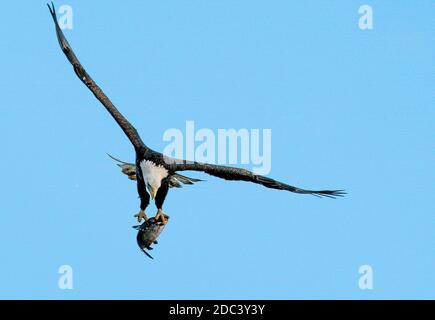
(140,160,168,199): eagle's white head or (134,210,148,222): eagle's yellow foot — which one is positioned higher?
(140,160,168,199): eagle's white head

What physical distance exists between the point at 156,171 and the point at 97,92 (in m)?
2.23

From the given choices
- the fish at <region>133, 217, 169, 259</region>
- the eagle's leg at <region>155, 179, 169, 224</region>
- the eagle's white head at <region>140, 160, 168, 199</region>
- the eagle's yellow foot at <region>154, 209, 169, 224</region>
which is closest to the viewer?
the fish at <region>133, 217, 169, 259</region>

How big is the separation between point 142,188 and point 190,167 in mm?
1125

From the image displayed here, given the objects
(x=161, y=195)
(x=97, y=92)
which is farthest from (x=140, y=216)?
(x=97, y=92)

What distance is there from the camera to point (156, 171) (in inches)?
1023

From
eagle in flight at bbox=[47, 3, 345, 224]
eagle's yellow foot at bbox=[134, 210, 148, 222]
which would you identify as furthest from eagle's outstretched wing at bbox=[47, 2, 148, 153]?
eagle's yellow foot at bbox=[134, 210, 148, 222]

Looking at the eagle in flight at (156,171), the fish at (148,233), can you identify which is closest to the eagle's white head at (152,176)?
the eagle in flight at (156,171)

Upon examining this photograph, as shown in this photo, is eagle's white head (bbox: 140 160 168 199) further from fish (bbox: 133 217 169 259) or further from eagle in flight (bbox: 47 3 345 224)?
fish (bbox: 133 217 169 259)

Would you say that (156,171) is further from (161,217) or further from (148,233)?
(148,233)

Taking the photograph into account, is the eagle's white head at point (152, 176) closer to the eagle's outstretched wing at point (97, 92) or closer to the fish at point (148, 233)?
the eagle's outstretched wing at point (97, 92)

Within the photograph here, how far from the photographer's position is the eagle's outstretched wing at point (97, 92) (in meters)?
26.6

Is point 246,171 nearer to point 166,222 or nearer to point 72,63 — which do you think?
point 166,222

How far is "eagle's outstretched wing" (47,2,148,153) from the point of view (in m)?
26.6
